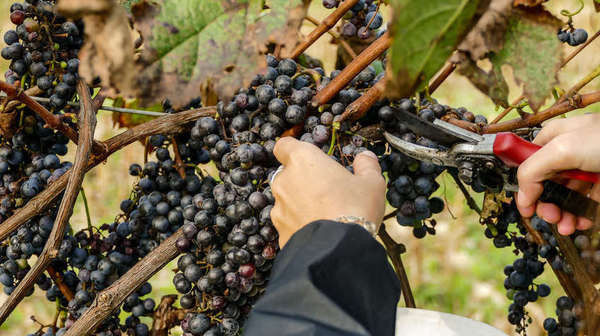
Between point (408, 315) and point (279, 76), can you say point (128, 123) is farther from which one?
point (408, 315)

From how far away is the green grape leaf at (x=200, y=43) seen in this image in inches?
25.6

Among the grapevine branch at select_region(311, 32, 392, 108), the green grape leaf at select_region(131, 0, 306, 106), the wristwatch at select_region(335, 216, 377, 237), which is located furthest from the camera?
the grapevine branch at select_region(311, 32, 392, 108)

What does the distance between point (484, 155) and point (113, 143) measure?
663mm

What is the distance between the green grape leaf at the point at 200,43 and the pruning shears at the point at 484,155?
0.33 metres

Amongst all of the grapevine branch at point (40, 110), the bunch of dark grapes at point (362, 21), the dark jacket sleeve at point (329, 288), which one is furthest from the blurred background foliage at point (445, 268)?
the dark jacket sleeve at point (329, 288)

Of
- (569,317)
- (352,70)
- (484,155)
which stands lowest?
(569,317)

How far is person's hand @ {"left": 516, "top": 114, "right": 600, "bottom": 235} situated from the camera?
85 cm

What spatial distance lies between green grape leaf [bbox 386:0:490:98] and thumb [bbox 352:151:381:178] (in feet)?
A: 0.94

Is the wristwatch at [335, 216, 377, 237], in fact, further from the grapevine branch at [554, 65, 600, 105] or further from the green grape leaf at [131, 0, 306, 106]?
the grapevine branch at [554, 65, 600, 105]

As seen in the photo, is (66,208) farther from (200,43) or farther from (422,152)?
(422,152)

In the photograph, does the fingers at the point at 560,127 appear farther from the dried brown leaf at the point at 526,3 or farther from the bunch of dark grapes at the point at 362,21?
the bunch of dark grapes at the point at 362,21

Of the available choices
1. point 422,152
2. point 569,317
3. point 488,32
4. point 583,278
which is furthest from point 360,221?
point 569,317

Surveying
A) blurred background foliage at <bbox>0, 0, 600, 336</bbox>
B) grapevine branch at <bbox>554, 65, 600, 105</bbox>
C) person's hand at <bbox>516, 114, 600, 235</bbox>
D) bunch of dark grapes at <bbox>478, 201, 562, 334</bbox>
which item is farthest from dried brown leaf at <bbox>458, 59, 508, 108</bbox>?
blurred background foliage at <bbox>0, 0, 600, 336</bbox>

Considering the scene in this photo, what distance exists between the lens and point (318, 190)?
0.83 meters
